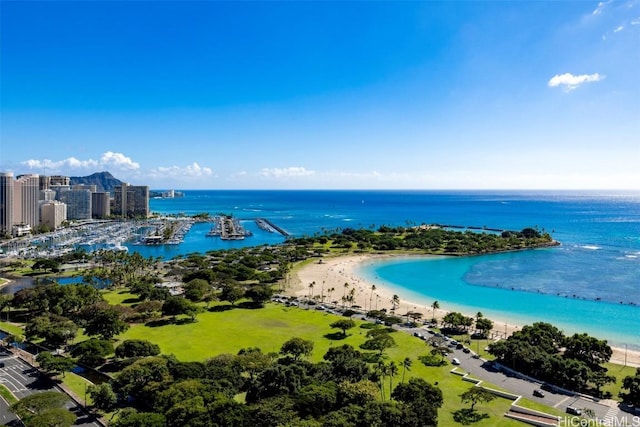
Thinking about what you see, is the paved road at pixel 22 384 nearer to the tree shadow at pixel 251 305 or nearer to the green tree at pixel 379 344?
the green tree at pixel 379 344

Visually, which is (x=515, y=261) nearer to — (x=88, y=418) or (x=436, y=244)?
→ (x=436, y=244)

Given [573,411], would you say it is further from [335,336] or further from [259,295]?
[259,295]

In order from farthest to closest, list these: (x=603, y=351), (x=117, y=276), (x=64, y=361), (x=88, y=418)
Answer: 1. (x=117, y=276)
2. (x=603, y=351)
3. (x=64, y=361)
4. (x=88, y=418)

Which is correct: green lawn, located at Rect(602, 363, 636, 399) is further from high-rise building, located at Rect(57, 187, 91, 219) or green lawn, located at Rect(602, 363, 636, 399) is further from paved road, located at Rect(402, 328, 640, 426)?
high-rise building, located at Rect(57, 187, 91, 219)

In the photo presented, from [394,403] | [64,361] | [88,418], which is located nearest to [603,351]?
[394,403]

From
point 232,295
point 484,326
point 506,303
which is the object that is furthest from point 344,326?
point 506,303

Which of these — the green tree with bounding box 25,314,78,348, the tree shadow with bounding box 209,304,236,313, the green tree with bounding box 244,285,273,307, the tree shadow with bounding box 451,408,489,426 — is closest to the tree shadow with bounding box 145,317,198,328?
the tree shadow with bounding box 209,304,236,313
